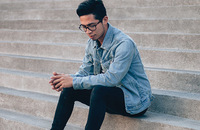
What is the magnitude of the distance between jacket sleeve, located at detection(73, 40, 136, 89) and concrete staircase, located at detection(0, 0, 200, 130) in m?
0.43

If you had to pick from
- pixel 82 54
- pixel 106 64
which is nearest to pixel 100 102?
pixel 106 64

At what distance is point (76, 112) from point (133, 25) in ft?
5.01

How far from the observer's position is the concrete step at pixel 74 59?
2.79 meters

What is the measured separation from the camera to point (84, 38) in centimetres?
373

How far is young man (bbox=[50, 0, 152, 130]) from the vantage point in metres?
2.04

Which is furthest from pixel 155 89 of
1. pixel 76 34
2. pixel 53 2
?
pixel 53 2

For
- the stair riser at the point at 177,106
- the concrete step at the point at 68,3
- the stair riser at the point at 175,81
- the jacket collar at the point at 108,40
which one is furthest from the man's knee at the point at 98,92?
the concrete step at the point at 68,3

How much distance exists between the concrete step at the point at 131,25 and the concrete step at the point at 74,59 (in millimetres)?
524

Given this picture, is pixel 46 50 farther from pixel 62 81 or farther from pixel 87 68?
pixel 62 81

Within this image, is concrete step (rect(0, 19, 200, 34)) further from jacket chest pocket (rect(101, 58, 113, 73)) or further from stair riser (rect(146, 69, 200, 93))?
jacket chest pocket (rect(101, 58, 113, 73))

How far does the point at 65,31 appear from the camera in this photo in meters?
3.93

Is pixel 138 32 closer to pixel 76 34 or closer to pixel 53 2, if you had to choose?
pixel 76 34

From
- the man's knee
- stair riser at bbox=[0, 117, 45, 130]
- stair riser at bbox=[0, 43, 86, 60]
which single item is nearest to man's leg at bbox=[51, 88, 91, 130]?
the man's knee

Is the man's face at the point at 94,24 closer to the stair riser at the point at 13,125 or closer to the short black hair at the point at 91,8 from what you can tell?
the short black hair at the point at 91,8
